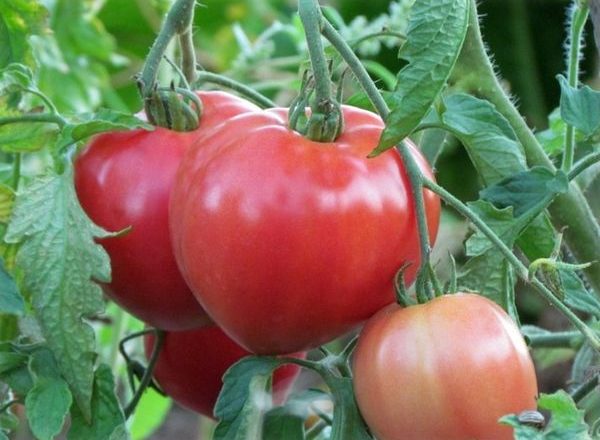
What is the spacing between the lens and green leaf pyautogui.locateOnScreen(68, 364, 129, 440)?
0.76m

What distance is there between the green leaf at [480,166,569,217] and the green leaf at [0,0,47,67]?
370 mm

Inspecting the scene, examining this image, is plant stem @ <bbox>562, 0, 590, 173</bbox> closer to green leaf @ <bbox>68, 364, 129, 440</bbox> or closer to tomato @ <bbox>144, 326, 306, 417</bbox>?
tomato @ <bbox>144, 326, 306, 417</bbox>

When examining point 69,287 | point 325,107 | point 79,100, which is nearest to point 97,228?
point 69,287

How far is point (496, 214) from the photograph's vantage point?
0.73 meters

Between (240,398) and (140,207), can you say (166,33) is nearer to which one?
(140,207)

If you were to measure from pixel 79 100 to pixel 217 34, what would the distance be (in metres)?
1.08

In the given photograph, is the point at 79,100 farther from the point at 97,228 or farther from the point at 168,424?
the point at 168,424

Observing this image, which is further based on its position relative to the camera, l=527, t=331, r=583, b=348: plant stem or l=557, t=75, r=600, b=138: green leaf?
l=527, t=331, r=583, b=348: plant stem

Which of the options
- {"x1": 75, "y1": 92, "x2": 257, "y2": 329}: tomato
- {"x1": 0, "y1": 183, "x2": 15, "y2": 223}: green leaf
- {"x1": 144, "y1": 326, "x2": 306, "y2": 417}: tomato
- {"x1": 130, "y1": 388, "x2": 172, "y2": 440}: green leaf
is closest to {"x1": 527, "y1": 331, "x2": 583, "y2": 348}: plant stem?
{"x1": 144, "y1": 326, "x2": 306, "y2": 417}: tomato

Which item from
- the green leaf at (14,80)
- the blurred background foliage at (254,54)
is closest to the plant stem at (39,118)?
the green leaf at (14,80)

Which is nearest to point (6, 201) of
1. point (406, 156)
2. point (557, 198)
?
point (406, 156)

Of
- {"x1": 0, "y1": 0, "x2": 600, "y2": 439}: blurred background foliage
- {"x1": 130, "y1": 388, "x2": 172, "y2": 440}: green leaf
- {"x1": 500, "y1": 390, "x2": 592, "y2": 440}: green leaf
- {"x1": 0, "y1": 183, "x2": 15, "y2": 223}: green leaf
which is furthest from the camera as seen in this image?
{"x1": 130, "y1": 388, "x2": 172, "y2": 440}: green leaf

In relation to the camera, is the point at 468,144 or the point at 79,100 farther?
the point at 79,100

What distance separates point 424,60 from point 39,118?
0.94 ft
